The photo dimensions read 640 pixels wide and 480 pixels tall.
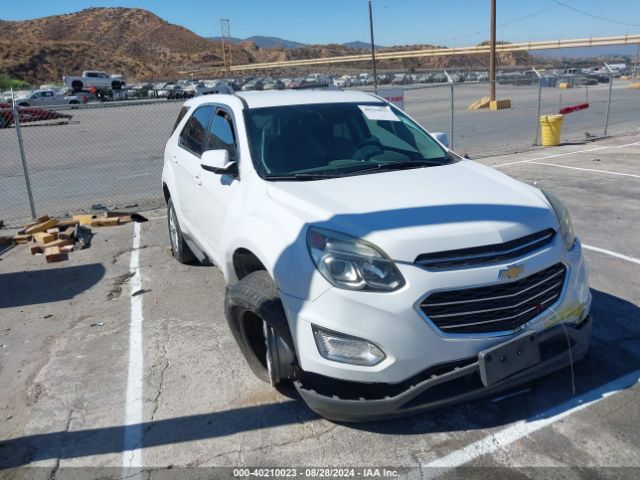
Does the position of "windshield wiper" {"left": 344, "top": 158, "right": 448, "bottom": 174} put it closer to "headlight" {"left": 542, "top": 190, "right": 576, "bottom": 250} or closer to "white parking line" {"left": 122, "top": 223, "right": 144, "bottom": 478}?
"headlight" {"left": 542, "top": 190, "right": 576, "bottom": 250}

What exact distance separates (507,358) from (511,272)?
458mm

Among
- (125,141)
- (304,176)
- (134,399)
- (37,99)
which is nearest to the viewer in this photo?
(134,399)

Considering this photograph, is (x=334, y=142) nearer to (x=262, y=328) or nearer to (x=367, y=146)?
(x=367, y=146)

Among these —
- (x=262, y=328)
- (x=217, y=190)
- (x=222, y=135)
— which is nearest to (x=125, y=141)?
(x=222, y=135)

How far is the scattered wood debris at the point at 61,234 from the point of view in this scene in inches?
290

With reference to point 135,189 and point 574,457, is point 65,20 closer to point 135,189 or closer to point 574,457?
point 135,189

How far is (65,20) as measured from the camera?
144m

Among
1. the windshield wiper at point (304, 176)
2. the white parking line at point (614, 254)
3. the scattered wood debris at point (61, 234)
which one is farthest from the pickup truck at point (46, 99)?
the windshield wiper at point (304, 176)

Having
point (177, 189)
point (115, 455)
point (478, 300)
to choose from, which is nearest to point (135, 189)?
point (177, 189)

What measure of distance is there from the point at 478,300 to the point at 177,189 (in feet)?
12.6

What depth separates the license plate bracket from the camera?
3.09 m

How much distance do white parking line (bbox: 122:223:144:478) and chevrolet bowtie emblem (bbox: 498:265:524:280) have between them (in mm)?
2199

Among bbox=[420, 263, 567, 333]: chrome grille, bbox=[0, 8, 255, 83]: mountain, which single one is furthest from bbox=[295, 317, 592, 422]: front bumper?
bbox=[0, 8, 255, 83]: mountain

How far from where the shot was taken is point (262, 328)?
3.88 metres
